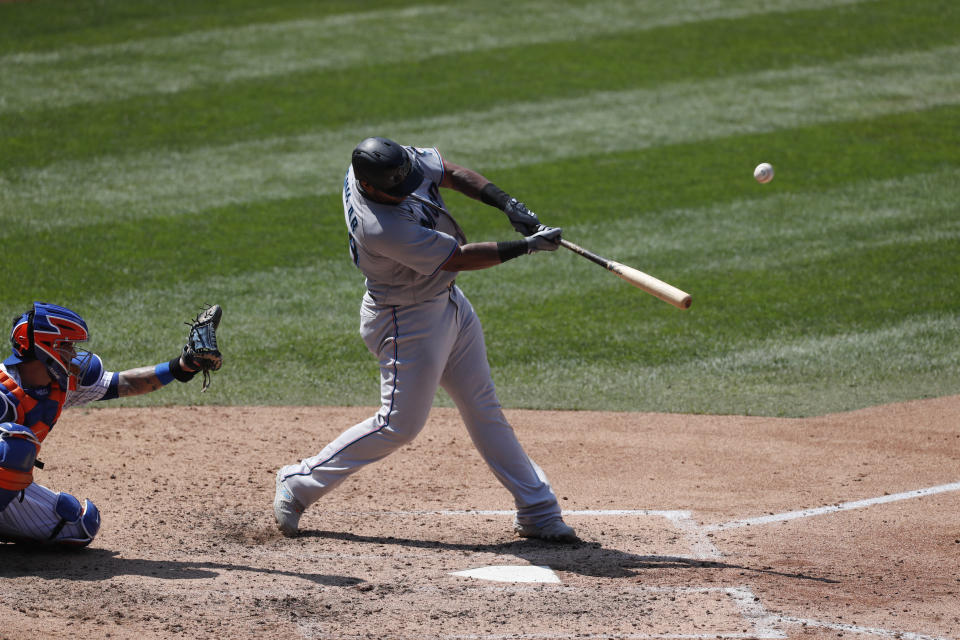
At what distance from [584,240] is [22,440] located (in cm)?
562

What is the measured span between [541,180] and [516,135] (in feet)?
3.37

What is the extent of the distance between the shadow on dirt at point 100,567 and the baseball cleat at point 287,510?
0.38 m

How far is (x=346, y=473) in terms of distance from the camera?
461 cm

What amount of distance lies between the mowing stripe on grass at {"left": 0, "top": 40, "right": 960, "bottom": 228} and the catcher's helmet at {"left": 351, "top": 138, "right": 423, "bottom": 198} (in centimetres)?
562

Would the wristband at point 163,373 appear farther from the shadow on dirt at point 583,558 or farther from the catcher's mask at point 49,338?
the shadow on dirt at point 583,558

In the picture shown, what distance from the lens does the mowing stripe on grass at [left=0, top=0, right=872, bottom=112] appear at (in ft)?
39.2

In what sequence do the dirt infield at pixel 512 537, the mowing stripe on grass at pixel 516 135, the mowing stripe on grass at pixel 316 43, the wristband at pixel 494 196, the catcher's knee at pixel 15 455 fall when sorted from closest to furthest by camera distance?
the dirt infield at pixel 512 537 < the catcher's knee at pixel 15 455 < the wristband at pixel 494 196 < the mowing stripe on grass at pixel 516 135 < the mowing stripe on grass at pixel 316 43

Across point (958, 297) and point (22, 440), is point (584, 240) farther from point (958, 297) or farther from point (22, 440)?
Result: point (22, 440)

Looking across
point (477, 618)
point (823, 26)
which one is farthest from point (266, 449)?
point (823, 26)

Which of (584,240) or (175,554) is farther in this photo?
(584,240)

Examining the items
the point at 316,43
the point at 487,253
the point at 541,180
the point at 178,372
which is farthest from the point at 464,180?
the point at 316,43

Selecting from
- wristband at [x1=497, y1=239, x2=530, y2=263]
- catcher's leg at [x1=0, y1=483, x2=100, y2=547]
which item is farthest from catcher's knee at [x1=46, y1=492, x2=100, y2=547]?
wristband at [x1=497, y1=239, x2=530, y2=263]

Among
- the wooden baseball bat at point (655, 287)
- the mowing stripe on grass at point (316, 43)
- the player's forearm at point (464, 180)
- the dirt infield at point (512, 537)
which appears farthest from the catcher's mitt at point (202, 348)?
the mowing stripe on grass at point (316, 43)

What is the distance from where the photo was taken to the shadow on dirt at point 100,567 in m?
4.18
